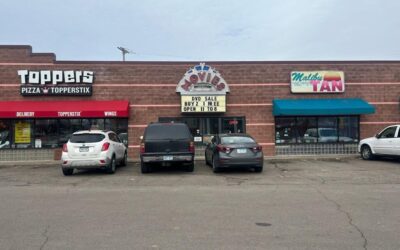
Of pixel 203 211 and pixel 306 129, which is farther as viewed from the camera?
pixel 306 129

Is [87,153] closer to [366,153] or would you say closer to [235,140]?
[235,140]

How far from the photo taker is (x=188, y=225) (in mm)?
7934

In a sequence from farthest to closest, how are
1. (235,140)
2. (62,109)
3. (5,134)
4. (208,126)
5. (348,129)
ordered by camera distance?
(348,129) < (208,126) < (5,134) < (62,109) < (235,140)

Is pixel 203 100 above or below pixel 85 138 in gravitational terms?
above

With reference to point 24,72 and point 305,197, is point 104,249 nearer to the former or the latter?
point 305,197

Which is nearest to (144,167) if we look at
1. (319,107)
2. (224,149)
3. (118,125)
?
(224,149)

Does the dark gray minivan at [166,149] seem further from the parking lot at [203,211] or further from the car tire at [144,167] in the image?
the parking lot at [203,211]

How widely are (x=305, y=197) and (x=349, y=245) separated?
4.55 m

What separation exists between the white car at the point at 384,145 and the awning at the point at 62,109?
1170cm

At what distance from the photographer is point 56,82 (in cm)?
2358

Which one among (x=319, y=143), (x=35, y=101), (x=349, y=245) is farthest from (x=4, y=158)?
(x=349, y=245)

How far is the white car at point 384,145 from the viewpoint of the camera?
792 inches

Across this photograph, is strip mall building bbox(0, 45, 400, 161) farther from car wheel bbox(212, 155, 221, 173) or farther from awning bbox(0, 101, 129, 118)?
car wheel bbox(212, 155, 221, 173)

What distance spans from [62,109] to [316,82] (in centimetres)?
1311
